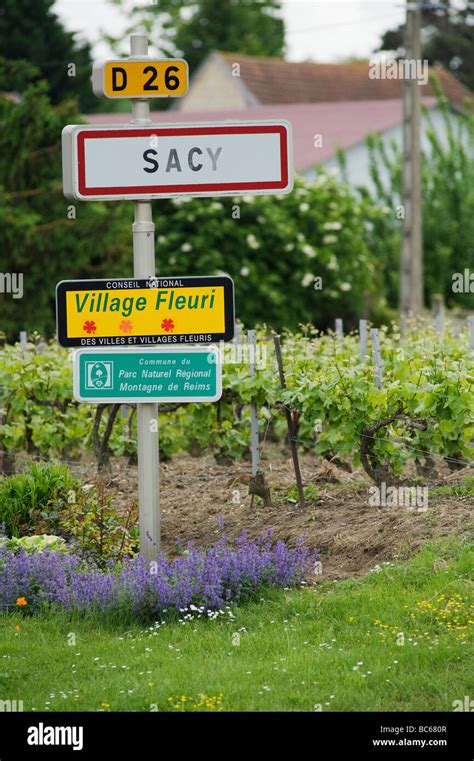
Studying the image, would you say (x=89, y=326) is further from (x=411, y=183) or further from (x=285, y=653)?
(x=411, y=183)

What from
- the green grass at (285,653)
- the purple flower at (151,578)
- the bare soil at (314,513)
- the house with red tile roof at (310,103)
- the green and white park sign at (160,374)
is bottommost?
the green grass at (285,653)

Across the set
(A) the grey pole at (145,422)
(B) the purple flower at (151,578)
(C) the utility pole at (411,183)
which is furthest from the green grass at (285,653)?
(C) the utility pole at (411,183)

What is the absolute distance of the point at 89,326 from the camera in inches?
260

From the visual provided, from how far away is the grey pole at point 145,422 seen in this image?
21.5 ft

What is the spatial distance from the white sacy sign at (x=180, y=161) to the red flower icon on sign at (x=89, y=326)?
2.23ft

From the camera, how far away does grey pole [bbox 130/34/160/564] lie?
6543 mm

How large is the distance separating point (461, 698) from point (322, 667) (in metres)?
0.63

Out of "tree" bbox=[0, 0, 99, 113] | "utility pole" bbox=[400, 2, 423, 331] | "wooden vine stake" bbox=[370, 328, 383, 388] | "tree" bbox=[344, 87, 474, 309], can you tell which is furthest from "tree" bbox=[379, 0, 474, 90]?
"wooden vine stake" bbox=[370, 328, 383, 388]

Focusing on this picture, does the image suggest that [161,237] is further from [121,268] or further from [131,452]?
[131,452]

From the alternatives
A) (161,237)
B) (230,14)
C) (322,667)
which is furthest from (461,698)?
(230,14)

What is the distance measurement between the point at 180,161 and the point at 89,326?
1018 millimetres

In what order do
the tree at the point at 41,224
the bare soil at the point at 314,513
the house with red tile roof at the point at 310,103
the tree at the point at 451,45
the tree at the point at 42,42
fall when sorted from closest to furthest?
1. the bare soil at the point at 314,513
2. the tree at the point at 41,224
3. the house with red tile roof at the point at 310,103
4. the tree at the point at 42,42
5. the tree at the point at 451,45

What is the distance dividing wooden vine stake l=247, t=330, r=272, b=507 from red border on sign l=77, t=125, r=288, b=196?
2.20m

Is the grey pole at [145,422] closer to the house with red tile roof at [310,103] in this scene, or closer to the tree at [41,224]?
the tree at [41,224]
